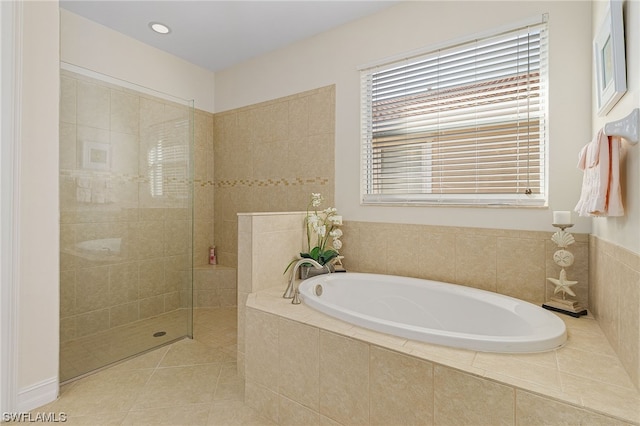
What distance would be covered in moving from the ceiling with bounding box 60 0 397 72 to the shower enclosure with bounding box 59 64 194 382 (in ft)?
2.17

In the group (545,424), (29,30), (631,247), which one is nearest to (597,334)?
(631,247)

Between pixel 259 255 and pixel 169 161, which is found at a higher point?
A: pixel 169 161

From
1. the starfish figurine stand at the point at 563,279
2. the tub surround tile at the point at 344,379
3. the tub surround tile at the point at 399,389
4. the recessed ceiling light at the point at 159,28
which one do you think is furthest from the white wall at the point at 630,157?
the recessed ceiling light at the point at 159,28

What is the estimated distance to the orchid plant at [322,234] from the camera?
7.72 feet

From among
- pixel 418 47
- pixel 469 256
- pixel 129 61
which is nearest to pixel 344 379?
pixel 469 256

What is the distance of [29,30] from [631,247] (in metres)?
2.85

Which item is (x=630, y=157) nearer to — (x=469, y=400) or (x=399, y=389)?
(x=469, y=400)

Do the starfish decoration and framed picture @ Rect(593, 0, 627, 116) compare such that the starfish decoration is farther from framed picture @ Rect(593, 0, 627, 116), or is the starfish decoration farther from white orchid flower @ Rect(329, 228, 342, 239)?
white orchid flower @ Rect(329, 228, 342, 239)

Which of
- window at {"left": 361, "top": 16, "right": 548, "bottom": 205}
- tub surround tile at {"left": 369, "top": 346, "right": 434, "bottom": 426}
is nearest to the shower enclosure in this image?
window at {"left": 361, "top": 16, "right": 548, "bottom": 205}

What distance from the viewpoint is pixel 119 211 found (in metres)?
2.32

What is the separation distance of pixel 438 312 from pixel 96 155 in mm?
2458

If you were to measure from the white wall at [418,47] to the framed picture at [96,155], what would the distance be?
151 cm

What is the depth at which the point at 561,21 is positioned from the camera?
184 cm

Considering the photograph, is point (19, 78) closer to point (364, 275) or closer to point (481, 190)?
point (364, 275)
